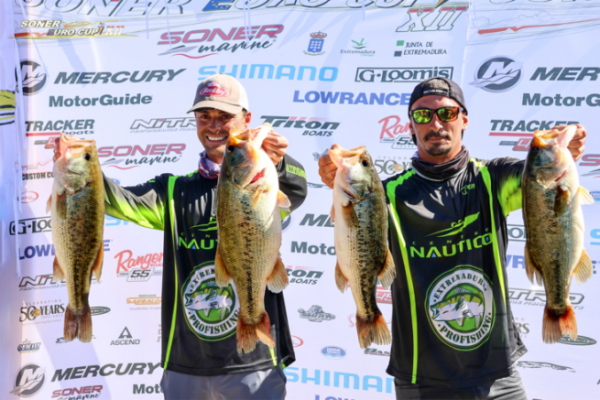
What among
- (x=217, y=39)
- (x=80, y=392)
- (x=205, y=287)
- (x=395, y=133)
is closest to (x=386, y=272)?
(x=205, y=287)

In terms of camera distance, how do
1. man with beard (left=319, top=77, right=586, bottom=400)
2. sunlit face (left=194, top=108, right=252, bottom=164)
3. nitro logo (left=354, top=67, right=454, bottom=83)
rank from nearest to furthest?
man with beard (left=319, top=77, right=586, bottom=400) → sunlit face (left=194, top=108, right=252, bottom=164) → nitro logo (left=354, top=67, right=454, bottom=83)

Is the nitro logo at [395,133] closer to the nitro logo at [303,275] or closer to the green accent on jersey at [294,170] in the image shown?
the nitro logo at [303,275]

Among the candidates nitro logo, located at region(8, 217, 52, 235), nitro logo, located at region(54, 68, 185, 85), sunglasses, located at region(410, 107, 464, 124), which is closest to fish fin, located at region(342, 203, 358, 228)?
sunglasses, located at region(410, 107, 464, 124)

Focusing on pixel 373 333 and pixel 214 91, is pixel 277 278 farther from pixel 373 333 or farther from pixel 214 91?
pixel 214 91

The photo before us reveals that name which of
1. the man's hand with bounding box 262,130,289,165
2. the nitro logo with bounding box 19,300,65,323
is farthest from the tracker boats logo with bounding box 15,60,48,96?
the man's hand with bounding box 262,130,289,165

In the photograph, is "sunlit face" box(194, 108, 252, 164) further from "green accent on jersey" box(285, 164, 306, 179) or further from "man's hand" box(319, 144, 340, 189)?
"man's hand" box(319, 144, 340, 189)

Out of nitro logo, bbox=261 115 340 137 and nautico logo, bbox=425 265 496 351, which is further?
nitro logo, bbox=261 115 340 137

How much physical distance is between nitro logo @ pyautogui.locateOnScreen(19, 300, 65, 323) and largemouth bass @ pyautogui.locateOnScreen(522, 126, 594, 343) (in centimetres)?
421

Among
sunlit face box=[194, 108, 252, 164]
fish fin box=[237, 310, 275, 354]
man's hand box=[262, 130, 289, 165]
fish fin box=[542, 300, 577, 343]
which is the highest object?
sunlit face box=[194, 108, 252, 164]

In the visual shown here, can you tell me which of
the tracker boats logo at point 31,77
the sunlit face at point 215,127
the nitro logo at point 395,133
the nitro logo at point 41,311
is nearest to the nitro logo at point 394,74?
the nitro logo at point 395,133

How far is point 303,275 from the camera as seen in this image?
4535mm

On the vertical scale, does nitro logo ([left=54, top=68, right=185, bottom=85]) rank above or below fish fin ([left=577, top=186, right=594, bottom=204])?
above

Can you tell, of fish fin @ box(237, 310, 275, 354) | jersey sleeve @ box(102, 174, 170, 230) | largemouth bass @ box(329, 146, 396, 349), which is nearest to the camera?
largemouth bass @ box(329, 146, 396, 349)

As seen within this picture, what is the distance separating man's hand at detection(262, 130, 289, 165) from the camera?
2449mm
